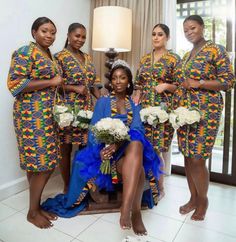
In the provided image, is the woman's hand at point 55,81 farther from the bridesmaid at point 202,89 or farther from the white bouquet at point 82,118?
the bridesmaid at point 202,89

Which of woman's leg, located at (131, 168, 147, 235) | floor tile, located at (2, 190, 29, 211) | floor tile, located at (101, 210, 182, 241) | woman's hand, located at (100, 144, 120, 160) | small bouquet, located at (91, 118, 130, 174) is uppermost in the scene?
small bouquet, located at (91, 118, 130, 174)

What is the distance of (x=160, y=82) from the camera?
7.72ft

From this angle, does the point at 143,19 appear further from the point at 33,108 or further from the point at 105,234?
the point at 105,234

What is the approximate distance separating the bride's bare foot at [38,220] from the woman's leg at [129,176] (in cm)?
72

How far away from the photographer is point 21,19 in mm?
2502

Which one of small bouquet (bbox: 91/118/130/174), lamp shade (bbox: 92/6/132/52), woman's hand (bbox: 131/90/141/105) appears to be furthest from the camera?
lamp shade (bbox: 92/6/132/52)

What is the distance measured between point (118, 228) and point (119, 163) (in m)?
0.54

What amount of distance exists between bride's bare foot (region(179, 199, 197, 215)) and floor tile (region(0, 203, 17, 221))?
150 cm

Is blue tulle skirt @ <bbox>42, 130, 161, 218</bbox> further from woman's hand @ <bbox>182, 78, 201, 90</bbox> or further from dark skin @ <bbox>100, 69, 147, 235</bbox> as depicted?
woman's hand @ <bbox>182, 78, 201, 90</bbox>

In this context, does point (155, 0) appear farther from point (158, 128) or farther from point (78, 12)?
point (158, 128)

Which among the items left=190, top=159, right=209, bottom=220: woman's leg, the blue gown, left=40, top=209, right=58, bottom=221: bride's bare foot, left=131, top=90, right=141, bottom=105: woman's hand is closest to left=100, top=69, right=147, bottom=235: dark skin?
the blue gown

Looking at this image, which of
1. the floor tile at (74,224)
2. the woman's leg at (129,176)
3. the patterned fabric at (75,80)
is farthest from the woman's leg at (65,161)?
the woman's leg at (129,176)

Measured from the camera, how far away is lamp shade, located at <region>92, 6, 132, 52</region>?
2760 millimetres

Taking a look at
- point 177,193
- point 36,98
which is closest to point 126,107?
point 36,98
